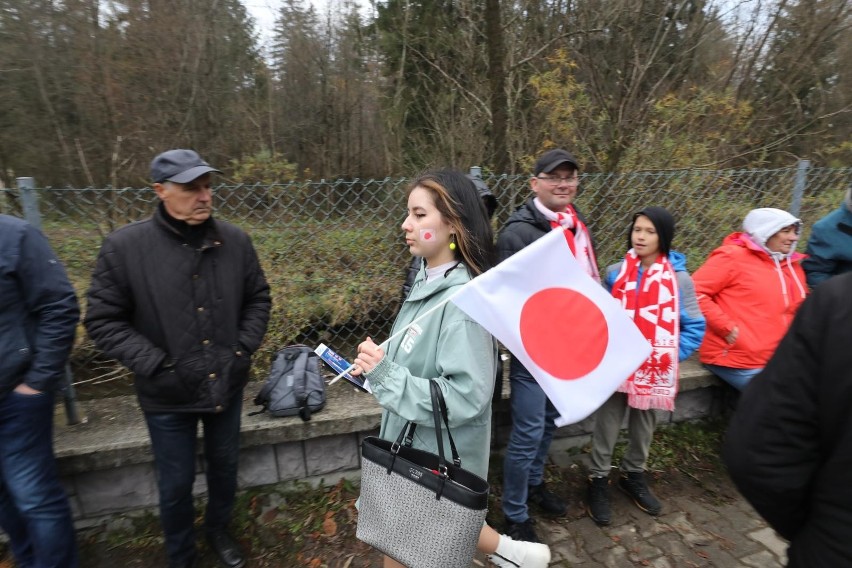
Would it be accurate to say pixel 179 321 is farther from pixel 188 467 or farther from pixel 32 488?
pixel 32 488

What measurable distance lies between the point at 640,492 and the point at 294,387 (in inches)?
88.1

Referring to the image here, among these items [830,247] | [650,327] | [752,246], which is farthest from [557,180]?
[830,247]

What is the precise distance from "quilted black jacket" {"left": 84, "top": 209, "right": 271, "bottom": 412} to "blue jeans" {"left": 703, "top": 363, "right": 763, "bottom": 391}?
312 centimetres

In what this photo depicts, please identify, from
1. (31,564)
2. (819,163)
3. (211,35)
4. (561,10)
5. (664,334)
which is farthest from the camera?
(211,35)

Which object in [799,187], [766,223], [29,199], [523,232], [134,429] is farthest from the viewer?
[799,187]

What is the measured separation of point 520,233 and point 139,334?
6.23 ft

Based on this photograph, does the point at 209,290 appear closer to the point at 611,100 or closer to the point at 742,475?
the point at 742,475

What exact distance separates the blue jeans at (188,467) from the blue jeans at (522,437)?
1.46m

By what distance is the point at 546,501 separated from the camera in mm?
2781

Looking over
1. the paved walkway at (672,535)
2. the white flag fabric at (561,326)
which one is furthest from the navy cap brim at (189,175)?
the paved walkway at (672,535)

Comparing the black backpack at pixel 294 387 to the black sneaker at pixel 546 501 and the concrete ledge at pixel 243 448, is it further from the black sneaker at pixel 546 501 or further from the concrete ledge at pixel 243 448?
the black sneaker at pixel 546 501

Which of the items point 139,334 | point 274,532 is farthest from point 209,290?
point 274,532

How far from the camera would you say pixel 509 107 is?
549 cm

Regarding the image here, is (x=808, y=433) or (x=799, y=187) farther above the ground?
(x=799, y=187)
